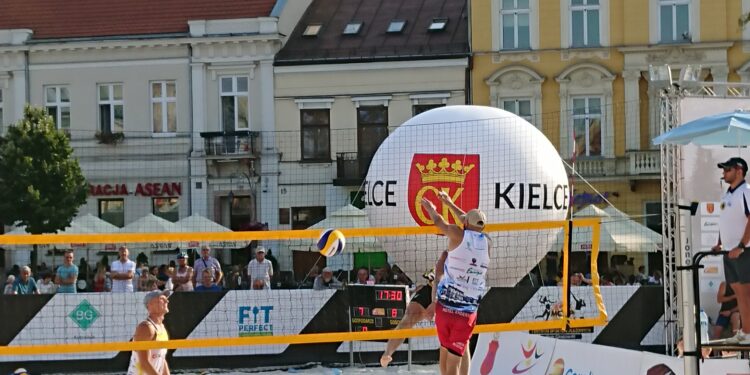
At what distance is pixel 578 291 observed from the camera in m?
18.3

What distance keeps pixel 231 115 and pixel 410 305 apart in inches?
882

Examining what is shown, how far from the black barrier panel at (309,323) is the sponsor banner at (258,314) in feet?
0.30

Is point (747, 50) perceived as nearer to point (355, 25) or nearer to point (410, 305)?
point (355, 25)

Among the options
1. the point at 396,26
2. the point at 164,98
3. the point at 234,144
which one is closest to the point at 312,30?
the point at 396,26

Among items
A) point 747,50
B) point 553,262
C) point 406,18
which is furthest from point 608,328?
point 406,18

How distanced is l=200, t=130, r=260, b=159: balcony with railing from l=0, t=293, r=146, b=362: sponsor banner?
1783 cm

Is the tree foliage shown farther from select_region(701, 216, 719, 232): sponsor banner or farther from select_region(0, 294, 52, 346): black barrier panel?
select_region(701, 216, 719, 232): sponsor banner

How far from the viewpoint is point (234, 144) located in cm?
3634

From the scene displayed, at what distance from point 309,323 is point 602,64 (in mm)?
18589

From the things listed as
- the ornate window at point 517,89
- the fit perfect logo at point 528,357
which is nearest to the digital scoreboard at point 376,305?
the fit perfect logo at point 528,357

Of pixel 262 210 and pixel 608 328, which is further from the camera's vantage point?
pixel 262 210

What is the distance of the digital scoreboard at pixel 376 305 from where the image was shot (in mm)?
17141

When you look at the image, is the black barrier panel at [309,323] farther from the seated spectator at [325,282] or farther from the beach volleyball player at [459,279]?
the beach volleyball player at [459,279]

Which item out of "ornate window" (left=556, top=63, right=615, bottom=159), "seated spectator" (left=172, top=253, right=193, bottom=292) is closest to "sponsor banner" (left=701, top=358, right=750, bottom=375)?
"seated spectator" (left=172, top=253, right=193, bottom=292)
